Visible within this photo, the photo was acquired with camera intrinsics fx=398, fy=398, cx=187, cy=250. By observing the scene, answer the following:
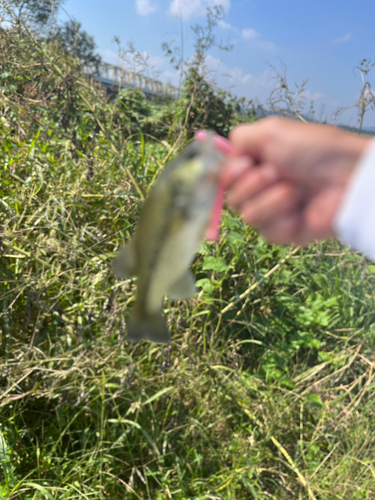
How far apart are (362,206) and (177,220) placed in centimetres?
35

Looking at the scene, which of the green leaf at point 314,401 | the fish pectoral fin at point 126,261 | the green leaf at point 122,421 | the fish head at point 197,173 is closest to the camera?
the fish head at point 197,173

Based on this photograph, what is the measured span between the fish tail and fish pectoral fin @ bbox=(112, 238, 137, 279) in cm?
12

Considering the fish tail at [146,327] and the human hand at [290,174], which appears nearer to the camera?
the human hand at [290,174]

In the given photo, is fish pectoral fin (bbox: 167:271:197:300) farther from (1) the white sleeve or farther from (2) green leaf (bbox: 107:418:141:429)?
(2) green leaf (bbox: 107:418:141:429)

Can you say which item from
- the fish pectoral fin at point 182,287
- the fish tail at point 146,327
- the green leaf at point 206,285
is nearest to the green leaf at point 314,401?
the green leaf at point 206,285

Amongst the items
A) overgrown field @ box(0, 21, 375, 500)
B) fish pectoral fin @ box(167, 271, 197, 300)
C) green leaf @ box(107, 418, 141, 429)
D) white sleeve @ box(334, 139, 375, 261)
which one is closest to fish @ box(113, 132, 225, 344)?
fish pectoral fin @ box(167, 271, 197, 300)

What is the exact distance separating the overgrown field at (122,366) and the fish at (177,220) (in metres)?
1.15

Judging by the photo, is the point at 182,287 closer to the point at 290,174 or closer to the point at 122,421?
the point at 290,174

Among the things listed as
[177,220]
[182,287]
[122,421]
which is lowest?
[122,421]

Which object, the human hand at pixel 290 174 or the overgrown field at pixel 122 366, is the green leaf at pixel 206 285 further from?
the human hand at pixel 290 174

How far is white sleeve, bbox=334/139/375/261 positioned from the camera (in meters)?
0.67

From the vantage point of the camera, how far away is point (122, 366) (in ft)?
7.89

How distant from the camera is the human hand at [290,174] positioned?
710 millimetres

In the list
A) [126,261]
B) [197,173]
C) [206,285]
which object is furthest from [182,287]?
[206,285]
